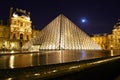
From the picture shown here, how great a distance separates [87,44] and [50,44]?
6.73 m

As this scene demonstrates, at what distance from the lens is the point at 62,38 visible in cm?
3294

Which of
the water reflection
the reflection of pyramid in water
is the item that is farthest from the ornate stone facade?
the water reflection

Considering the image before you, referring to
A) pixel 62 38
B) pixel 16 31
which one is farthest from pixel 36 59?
pixel 16 31

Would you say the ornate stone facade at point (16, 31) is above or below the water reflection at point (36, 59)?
above

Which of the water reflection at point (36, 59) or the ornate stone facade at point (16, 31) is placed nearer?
the water reflection at point (36, 59)

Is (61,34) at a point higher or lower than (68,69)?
higher

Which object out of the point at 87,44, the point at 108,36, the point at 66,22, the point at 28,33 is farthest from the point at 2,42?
the point at 108,36

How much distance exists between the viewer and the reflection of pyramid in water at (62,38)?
32.7 meters

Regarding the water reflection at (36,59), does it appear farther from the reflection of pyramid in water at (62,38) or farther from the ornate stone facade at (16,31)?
the ornate stone facade at (16,31)

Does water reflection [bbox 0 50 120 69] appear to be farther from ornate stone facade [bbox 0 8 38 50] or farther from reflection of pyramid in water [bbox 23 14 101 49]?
ornate stone facade [bbox 0 8 38 50]

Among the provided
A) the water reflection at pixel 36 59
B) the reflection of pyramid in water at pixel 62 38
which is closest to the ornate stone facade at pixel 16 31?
the reflection of pyramid in water at pixel 62 38

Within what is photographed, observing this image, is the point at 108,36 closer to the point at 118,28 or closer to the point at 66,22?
the point at 118,28

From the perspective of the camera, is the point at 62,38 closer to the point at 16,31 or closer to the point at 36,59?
the point at 36,59

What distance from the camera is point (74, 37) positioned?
3416 centimetres
